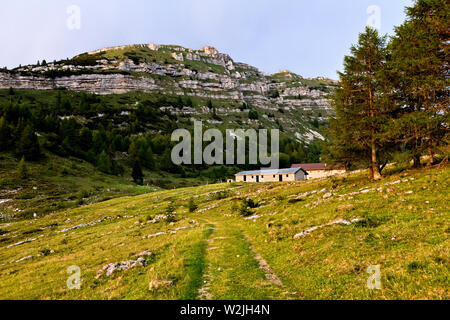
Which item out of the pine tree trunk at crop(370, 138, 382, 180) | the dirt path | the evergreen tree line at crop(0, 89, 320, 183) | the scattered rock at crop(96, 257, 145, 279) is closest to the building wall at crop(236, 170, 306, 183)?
the evergreen tree line at crop(0, 89, 320, 183)

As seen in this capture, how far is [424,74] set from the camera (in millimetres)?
24406

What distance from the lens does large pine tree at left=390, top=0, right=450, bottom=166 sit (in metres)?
22.2

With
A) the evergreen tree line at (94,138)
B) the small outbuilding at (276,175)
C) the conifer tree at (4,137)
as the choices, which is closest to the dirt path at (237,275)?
the small outbuilding at (276,175)

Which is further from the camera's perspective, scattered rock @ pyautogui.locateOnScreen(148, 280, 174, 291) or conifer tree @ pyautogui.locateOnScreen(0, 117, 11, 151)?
conifer tree @ pyautogui.locateOnScreen(0, 117, 11, 151)

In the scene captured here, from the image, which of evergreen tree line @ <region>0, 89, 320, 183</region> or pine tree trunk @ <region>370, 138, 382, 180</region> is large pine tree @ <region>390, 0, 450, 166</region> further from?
evergreen tree line @ <region>0, 89, 320, 183</region>

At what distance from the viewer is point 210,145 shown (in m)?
165

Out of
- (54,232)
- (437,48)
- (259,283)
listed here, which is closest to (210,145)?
(54,232)

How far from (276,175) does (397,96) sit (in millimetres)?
57466

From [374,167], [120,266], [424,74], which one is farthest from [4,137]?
[424,74]

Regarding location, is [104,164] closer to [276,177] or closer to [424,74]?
[276,177]

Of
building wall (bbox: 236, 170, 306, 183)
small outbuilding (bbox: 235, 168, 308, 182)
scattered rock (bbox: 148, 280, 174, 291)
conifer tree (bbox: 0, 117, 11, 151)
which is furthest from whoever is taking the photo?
small outbuilding (bbox: 235, 168, 308, 182)
